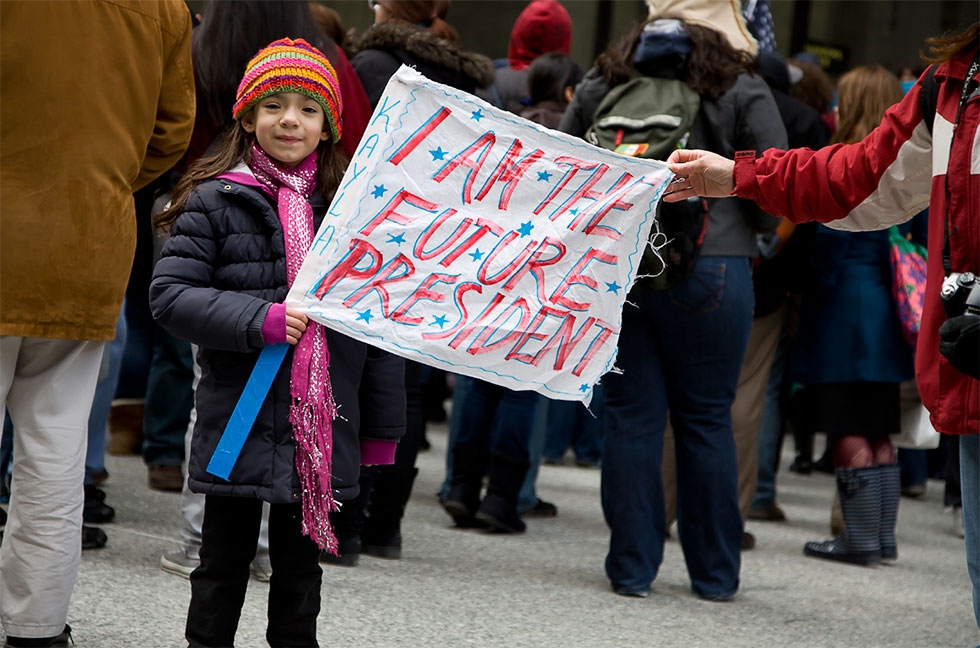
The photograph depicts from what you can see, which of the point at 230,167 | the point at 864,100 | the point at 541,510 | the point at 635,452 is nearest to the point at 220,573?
the point at 230,167

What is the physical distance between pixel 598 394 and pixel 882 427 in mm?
2504

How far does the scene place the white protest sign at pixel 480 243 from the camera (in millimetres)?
2971

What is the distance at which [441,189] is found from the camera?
10.1 ft

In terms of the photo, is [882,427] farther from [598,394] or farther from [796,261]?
[598,394]

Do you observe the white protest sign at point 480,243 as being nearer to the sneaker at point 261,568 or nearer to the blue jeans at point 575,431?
the sneaker at point 261,568

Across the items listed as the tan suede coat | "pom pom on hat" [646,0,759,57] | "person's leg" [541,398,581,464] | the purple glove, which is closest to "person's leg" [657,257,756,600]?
"pom pom on hat" [646,0,759,57]

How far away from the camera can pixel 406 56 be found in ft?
16.4

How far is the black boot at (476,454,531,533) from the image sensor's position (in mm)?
5418

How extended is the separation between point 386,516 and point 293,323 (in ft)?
6.78

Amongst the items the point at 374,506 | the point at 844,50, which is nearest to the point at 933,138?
the point at 374,506

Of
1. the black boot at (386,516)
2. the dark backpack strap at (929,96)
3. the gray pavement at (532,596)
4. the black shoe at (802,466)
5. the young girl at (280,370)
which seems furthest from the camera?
the black shoe at (802,466)

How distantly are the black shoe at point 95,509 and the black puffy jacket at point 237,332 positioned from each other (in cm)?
200

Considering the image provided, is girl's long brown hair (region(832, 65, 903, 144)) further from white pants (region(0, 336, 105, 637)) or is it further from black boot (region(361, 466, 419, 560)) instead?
white pants (region(0, 336, 105, 637))

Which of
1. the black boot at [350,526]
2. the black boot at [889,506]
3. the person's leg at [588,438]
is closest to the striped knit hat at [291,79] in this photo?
the black boot at [350,526]
